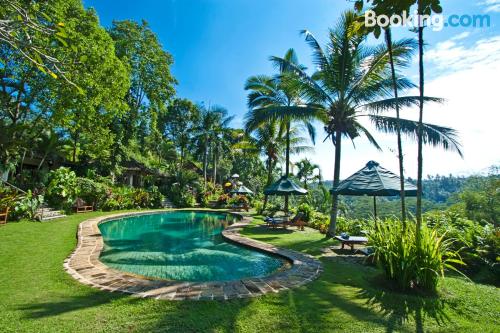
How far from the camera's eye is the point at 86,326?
3625 millimetres

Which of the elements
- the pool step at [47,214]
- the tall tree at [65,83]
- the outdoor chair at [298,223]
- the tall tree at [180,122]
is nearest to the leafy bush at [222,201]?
the tall tree at [65,83]

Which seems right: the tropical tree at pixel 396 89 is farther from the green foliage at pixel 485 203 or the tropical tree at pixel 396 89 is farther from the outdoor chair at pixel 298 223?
the green foliage at pixel 485 203

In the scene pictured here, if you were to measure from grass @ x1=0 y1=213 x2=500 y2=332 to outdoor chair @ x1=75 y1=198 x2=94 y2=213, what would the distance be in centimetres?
1277

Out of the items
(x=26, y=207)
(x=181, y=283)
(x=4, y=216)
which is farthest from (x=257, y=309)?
(x=26, y=207)

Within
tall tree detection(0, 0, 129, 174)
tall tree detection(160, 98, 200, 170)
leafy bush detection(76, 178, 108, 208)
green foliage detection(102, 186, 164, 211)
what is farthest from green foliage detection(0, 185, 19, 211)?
tall tree detection(160, 98, 200, 170)

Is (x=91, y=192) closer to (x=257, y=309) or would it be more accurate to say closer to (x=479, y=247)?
(x=257, y=309)

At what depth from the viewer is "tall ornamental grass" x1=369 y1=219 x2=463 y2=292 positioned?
16.1 feet

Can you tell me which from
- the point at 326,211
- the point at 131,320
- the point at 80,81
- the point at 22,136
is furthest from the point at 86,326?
the point at 326,211

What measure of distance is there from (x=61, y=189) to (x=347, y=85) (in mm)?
16345

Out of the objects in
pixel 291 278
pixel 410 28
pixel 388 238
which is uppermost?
pixel 410 28

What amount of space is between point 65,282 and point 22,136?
54.3 feet

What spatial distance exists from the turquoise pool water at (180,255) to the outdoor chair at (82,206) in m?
3.45

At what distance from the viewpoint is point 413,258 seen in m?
4.96

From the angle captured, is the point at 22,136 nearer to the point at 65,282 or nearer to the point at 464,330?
the point at 65,282
